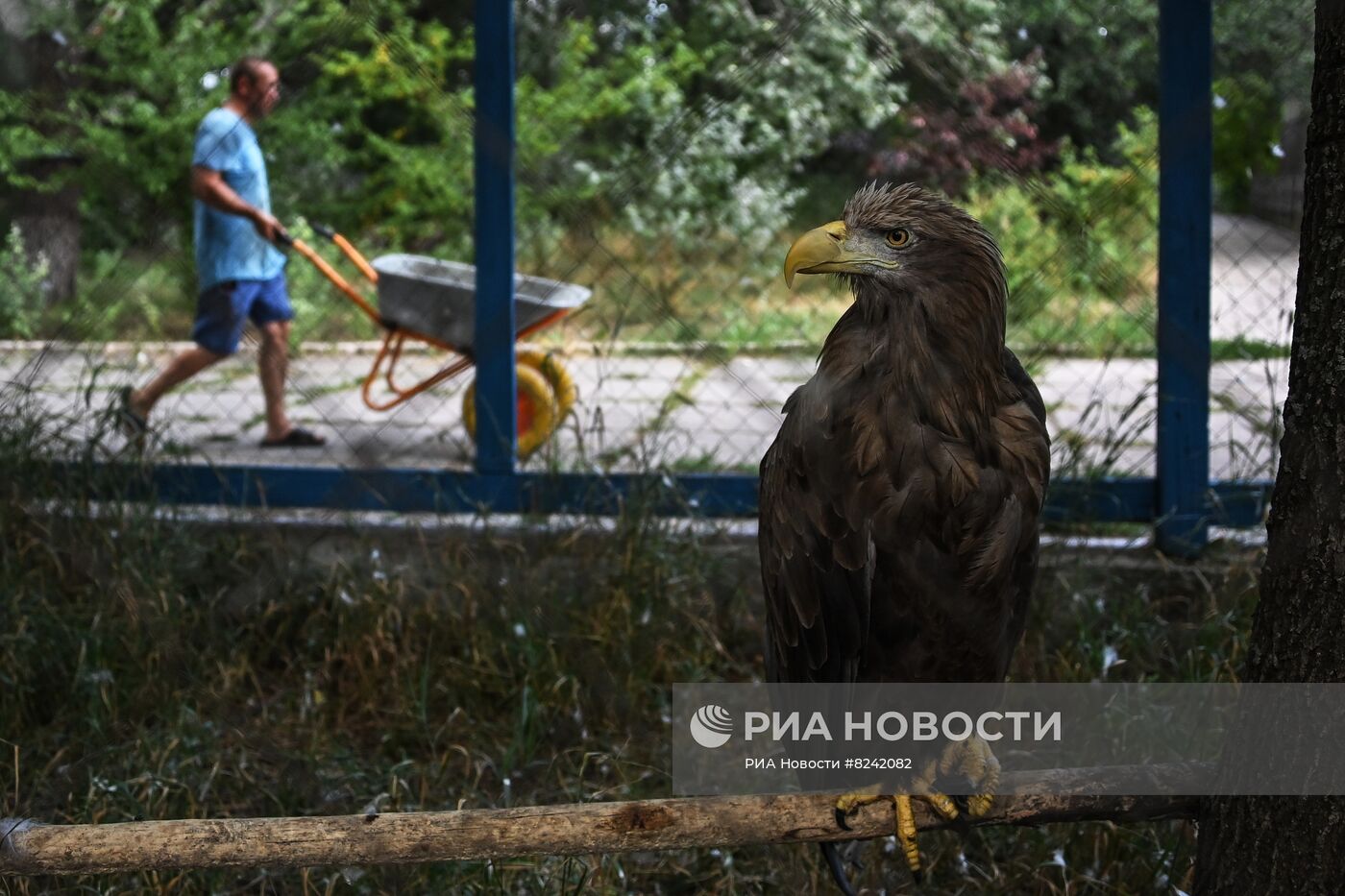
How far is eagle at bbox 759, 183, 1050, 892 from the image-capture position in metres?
1.99

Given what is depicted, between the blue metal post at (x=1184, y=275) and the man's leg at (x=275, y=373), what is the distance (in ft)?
9.72

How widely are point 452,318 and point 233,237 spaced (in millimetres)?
818

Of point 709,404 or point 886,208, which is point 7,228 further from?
point 886,208

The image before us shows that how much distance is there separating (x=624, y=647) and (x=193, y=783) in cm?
107

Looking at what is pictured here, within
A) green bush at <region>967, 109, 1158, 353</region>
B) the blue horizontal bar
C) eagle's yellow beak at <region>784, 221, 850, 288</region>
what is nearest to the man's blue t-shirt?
the blue horizontal bar

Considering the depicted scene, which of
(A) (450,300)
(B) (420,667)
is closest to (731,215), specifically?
(A) (450,300)

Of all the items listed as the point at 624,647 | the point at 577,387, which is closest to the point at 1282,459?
the point at 624,647

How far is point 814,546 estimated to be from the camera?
207 centimetres

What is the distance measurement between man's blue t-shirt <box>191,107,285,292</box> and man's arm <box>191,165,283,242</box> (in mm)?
45

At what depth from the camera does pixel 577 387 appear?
4.18 metres

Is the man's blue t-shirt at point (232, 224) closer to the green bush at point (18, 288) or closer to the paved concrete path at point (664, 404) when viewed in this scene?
the paved concrete path at point (664, 404)

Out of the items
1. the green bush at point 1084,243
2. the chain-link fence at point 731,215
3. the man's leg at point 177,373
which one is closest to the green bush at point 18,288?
the chain-link fence at point 731,215

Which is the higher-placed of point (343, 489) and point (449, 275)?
point (449, 275)

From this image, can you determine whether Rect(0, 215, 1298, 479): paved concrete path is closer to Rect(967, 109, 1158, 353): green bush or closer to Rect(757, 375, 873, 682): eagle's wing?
Rect(967, 109, 1158, 353): green bush
